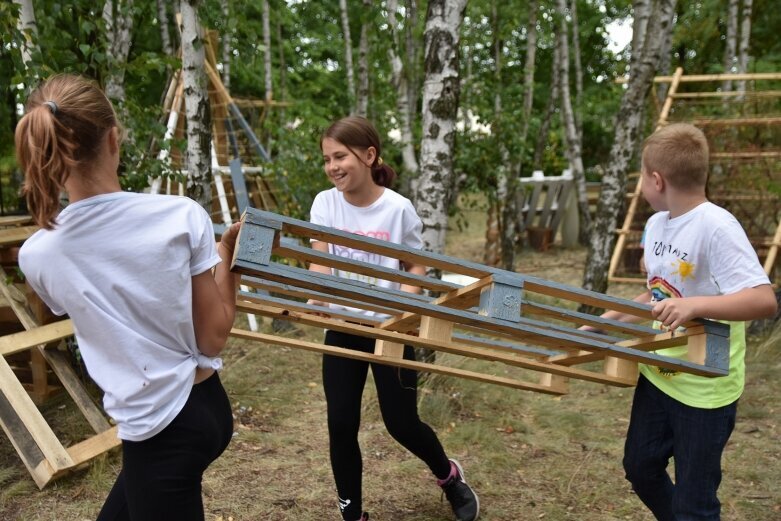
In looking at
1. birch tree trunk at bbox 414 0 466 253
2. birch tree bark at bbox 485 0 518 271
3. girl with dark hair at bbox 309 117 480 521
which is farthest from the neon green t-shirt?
birch tree bark at bbox 485 0 518 271

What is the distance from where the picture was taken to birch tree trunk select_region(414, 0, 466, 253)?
16.2 feet

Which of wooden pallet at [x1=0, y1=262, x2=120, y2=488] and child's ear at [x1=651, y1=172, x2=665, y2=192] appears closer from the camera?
child's ear at [x1=651, y1=172, x2=665, y2=192]

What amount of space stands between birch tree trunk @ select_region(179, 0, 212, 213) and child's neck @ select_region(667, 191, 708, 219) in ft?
10.5

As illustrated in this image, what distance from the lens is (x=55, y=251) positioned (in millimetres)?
1641

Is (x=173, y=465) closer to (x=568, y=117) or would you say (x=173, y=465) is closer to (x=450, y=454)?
(x=450, y=454)

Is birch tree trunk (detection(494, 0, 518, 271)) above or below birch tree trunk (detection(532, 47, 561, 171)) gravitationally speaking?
below

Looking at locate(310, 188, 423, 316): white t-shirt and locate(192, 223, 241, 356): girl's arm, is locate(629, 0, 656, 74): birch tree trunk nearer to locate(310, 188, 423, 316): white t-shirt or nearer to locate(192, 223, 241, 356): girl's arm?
locate(310, 188, 423, 316): white t-shirt

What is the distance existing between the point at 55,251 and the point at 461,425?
138 inches

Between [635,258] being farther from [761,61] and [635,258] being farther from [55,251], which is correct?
[761,61]

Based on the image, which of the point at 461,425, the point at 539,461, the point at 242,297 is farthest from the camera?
the point at 461,425

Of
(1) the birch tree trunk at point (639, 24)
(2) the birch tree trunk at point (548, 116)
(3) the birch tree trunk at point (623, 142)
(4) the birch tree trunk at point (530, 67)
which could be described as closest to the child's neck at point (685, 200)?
(3) the birch tree trunk at point (623, 142)

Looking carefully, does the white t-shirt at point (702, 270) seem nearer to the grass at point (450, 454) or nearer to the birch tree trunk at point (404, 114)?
the grass at point (450, 454)

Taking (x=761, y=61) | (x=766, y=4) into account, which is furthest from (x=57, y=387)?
(x=766, y=4)

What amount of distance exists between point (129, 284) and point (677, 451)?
1829mm
